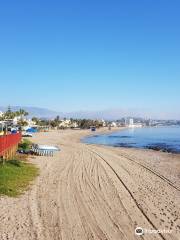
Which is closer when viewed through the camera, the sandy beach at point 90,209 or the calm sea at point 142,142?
the sandy beach at point 90,209

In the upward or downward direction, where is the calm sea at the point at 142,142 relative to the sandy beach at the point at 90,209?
downward

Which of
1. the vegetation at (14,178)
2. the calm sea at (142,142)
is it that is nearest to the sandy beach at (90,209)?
the vegetation at (14,178)

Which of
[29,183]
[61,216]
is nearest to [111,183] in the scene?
[29,183]

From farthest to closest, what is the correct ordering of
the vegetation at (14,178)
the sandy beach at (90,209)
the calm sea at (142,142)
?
the calm sea at (142,142) → the vegetation at (14,178) → the sandy beach at (90,209)

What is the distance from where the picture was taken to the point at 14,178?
19219 millimetres

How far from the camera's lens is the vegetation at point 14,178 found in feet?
54.7

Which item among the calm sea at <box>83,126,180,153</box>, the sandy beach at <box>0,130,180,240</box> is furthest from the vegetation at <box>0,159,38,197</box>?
the calm sea at <box>83,126,180,153</box>

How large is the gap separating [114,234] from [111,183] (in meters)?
8.94

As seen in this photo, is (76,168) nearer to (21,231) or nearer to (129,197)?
(129,197)

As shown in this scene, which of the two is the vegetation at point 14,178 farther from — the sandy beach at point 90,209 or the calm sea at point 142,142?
the calm sea at point 142,142

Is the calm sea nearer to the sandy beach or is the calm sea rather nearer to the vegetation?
the vegetation

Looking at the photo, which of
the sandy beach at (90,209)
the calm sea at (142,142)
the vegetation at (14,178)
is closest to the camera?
the sandy beach at (90,209)

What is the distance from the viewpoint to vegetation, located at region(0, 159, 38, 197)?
16.7 metres

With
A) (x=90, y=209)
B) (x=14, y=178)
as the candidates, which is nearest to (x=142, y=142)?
(x=14, y=178)
